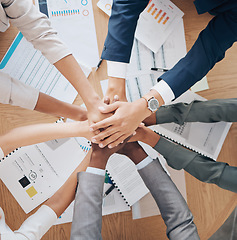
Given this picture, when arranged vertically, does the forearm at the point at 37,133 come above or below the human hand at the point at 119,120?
above

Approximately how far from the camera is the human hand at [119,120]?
898 millimetres

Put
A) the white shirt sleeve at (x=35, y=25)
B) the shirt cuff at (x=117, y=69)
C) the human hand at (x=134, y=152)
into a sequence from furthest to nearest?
1. the human hand at (x=134, y=152)
2. the shirt cuff at (x=117, y=69)
3. the white shirt sleeve at (x=35, y=25)

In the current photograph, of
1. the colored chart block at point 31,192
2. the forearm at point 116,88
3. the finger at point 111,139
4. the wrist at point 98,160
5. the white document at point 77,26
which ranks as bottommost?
the colored chart block at point 31,192

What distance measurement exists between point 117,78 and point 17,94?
1.20 ft

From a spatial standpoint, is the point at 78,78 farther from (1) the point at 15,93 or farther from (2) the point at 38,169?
(2) the point at 38,169

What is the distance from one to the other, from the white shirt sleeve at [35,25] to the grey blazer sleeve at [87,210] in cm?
45

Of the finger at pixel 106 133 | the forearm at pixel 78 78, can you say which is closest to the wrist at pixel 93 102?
the forearm at pixel 78 78

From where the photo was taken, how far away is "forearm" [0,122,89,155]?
0.94 meters

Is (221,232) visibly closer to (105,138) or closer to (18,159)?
(105,138)

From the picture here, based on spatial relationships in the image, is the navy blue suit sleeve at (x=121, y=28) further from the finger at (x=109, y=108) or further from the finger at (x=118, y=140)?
the finger at (x=118, y=140)

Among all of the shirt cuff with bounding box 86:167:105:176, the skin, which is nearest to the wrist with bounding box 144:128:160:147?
the skin

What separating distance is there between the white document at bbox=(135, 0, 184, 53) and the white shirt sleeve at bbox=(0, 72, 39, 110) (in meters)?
0.51

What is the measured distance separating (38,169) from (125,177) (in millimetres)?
370

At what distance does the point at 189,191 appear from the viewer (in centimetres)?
116
